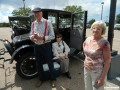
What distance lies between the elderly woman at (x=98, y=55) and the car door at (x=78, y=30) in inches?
118

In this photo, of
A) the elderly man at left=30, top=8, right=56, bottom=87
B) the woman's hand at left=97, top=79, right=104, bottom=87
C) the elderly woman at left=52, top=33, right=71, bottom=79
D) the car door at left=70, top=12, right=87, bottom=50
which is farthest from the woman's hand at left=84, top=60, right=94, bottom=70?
the car door at left=70, top=12, right=87, bottom=50

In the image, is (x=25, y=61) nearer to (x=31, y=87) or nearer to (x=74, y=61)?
(x=31, y=87)

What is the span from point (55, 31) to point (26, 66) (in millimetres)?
1561

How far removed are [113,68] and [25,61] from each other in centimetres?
241

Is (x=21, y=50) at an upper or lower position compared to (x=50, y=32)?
lower

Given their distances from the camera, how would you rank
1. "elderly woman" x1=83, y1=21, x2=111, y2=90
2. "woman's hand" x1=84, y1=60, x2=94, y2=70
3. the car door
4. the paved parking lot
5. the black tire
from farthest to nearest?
the car door → the black tire → the paved parking lot → "woman's hand" x1=84, y1=60, x2=94, y2=70 → "elderly woman" x1=83, y1=21, x2=111, y2=90

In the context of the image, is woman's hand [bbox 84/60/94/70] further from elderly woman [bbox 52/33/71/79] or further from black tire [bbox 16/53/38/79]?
black tire [bbox 16/53/38/79]

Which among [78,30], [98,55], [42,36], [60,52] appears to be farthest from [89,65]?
[78,30]

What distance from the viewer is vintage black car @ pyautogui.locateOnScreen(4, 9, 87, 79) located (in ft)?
14.6

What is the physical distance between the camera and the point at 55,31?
5363 mm

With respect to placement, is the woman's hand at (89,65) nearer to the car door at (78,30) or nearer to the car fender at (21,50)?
the car fender at (21,50)

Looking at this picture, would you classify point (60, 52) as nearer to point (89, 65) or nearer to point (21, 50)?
point (21, 50)

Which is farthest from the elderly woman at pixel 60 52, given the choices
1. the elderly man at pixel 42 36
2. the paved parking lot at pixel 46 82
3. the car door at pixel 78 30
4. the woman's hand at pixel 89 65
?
the woman's hand at pixel 89 65

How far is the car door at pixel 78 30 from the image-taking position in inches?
211
